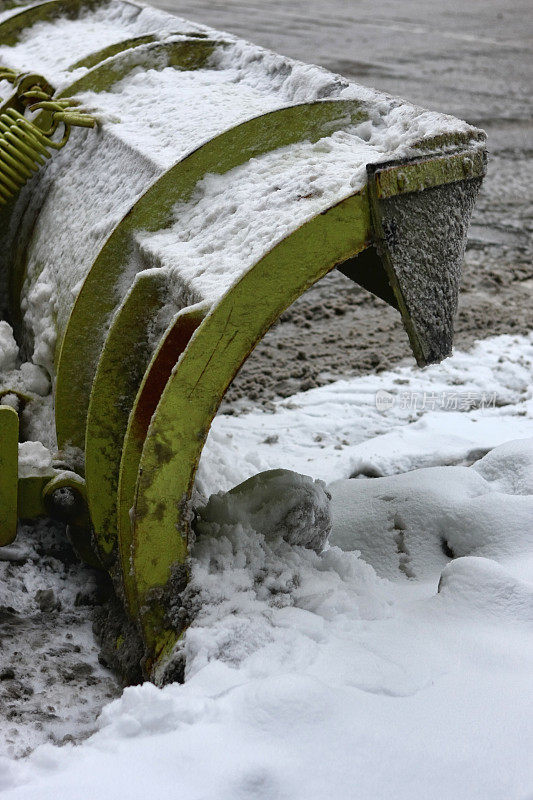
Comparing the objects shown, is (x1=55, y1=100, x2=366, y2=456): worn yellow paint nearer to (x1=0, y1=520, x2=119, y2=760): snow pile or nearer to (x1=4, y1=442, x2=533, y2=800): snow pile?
(x1=0, y1=520, x2=119, y2=760): snow pile

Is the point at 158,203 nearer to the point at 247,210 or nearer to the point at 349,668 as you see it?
the point at 247,210

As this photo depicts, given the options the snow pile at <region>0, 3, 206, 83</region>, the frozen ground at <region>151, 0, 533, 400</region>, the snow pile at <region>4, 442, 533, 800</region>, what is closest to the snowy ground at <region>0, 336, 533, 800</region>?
the snow pile at <region>4, 442, 533, 800</region>

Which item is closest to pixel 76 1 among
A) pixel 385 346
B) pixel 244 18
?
pixel 385 346

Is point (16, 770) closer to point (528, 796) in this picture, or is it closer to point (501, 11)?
point (528, 796)

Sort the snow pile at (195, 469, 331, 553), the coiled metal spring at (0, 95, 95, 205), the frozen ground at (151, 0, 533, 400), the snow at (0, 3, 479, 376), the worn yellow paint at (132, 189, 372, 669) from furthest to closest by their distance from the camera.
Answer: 1. the frozen ground at (151, 0, 533, 400)
2. the coiled metal spring at (0, 95, 95, 205)
3. the snow pile at (195, 469, 331, 553)
4. the snow at (0, 3, 479, 376)
5. the worn yellow paint at (132, 189, 372, 669)

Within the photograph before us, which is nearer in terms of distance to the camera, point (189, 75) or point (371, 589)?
point (371, 589)

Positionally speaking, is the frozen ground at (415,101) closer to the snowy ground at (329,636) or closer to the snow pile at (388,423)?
the snow pile at (388,423)

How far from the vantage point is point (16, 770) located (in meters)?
1.44

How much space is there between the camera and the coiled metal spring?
247cm

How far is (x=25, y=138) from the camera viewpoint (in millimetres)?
2525

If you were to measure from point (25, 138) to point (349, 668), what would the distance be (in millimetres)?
1831

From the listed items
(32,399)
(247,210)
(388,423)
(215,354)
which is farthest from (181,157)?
(388,423)

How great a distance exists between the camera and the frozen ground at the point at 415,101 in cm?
395

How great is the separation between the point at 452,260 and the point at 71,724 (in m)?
1.27
